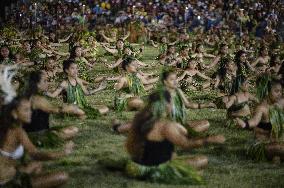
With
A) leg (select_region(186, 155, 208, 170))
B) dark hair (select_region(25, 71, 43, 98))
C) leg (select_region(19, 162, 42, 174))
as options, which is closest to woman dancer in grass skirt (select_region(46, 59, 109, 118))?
dark hair (select_region(25, 71, 43, 98))

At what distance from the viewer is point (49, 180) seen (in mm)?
5297

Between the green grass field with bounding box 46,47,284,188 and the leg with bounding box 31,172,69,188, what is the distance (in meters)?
0.29

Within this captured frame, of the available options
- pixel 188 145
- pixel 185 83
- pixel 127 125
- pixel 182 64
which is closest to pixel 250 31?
pixel 182 64

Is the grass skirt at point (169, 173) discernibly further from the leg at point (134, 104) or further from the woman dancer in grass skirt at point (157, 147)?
the leg at point (134, 104)

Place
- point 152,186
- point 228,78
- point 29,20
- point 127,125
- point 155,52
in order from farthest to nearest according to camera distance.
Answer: point 29,20 < point 155,52 < point 228,78 < point 127,125 < point 152,186

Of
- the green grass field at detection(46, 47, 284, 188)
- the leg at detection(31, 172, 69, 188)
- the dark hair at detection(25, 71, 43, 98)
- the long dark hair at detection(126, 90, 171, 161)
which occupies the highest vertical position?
the dark hair at detection(25, 71, 43, 98)

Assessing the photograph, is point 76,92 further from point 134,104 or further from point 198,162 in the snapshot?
point 198,162

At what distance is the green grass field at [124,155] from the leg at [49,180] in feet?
0.94

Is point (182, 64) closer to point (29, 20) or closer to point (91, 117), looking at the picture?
point (91, 117)

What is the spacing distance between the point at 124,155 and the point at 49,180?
5.83 feet

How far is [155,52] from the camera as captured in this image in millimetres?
20578

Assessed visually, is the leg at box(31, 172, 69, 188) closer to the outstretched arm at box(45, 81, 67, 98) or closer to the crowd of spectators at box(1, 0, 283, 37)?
the outstretched arm at box(45, 81, 67, 98)

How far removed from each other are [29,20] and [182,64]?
575 inches

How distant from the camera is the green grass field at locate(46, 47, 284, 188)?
582 cm
